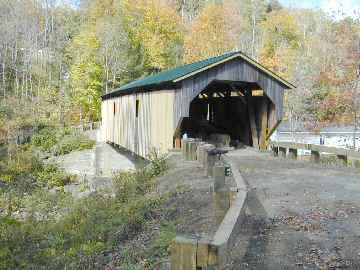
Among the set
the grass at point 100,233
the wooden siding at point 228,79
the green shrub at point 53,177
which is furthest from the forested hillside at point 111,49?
the grass at point 100,233

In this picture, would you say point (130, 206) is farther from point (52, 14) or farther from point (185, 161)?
point (52, 14)

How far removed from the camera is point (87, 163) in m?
25.7

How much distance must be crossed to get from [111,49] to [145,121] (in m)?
23.3

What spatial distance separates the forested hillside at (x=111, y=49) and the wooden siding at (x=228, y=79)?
13.3m

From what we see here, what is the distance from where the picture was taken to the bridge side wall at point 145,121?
14.5 meters

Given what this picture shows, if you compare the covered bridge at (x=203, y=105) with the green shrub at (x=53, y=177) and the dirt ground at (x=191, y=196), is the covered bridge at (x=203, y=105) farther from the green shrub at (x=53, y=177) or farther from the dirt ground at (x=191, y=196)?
the green shrub at (x=53, y=177)

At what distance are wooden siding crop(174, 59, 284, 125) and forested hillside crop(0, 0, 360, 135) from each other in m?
13.3

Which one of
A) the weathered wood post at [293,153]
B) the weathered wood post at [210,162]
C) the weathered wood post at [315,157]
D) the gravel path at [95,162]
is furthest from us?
the gravel path at [95,162]

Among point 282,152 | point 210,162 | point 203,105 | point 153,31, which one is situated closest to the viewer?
point 210,162

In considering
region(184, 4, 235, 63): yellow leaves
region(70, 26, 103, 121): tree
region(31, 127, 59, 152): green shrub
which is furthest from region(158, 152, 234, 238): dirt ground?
region(184, 4, 235, 63): yellow leaves

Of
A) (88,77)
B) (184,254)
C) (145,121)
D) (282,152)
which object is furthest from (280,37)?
(184,254)

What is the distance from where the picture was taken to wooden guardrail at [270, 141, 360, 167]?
10.9 metres

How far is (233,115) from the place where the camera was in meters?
18.8

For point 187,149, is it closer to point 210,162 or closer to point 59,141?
point 210,162
